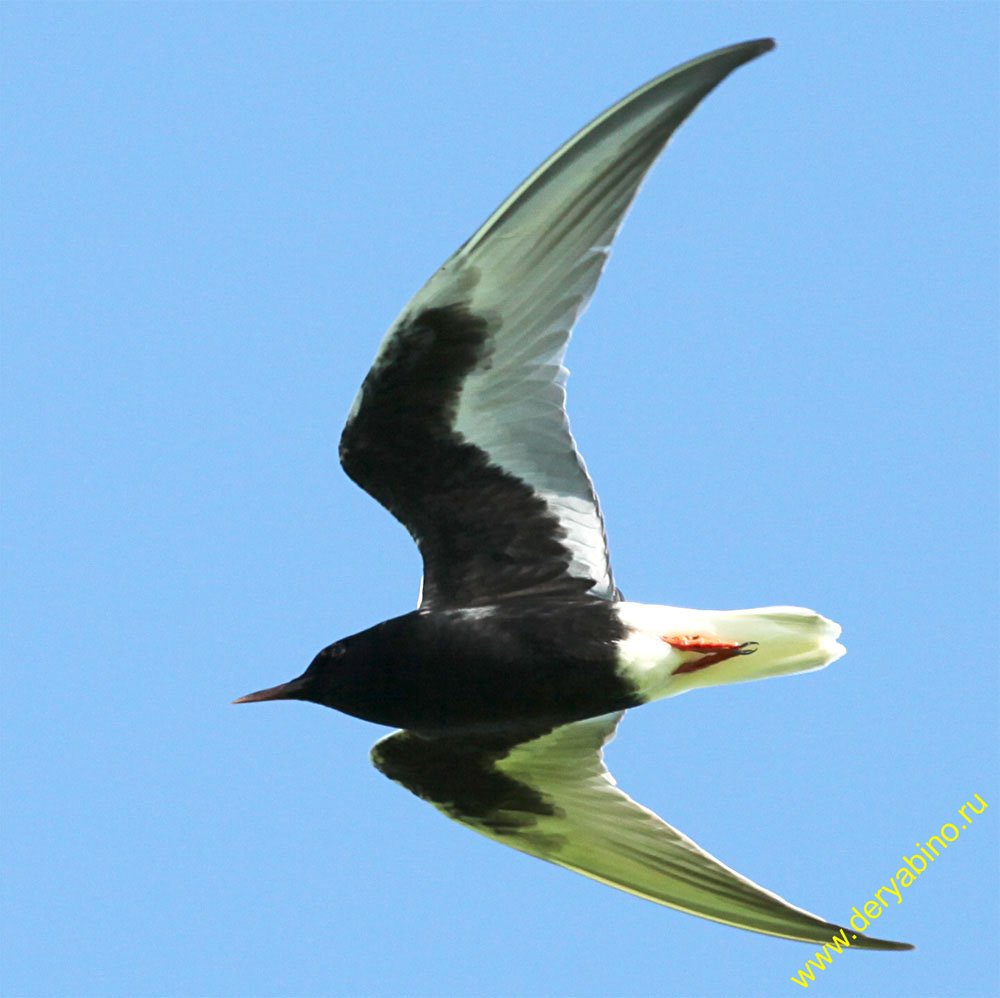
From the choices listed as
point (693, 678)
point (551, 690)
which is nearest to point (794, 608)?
point (693, 678)

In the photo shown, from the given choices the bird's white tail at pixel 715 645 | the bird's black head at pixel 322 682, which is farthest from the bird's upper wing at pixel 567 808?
the bird's white tail at pixel 715 645

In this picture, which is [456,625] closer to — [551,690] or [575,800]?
[551,690]

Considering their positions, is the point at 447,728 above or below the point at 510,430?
below

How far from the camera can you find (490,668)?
22.4ft

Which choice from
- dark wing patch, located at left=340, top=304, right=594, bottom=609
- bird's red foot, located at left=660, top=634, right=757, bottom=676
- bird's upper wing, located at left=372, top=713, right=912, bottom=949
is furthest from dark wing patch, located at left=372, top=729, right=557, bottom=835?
bird's red foot, located at left=660, top=634, right=757, bottom=676

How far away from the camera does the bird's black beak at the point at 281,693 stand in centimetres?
718

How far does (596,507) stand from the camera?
279 inches

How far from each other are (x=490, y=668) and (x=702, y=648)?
2.69 feet

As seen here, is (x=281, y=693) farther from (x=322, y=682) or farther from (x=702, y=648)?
(x=702, y=648)

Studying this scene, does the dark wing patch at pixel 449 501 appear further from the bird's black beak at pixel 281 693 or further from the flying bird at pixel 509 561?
the bird's black beak at pixel 281 693

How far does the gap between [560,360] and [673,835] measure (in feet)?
6.99

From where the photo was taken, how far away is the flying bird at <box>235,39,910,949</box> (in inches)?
261

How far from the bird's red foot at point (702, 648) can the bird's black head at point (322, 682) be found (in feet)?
4.11

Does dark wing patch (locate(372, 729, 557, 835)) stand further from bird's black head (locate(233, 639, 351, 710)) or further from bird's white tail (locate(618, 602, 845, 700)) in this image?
bird's white tail (locate(618, 602, 845, 700))
